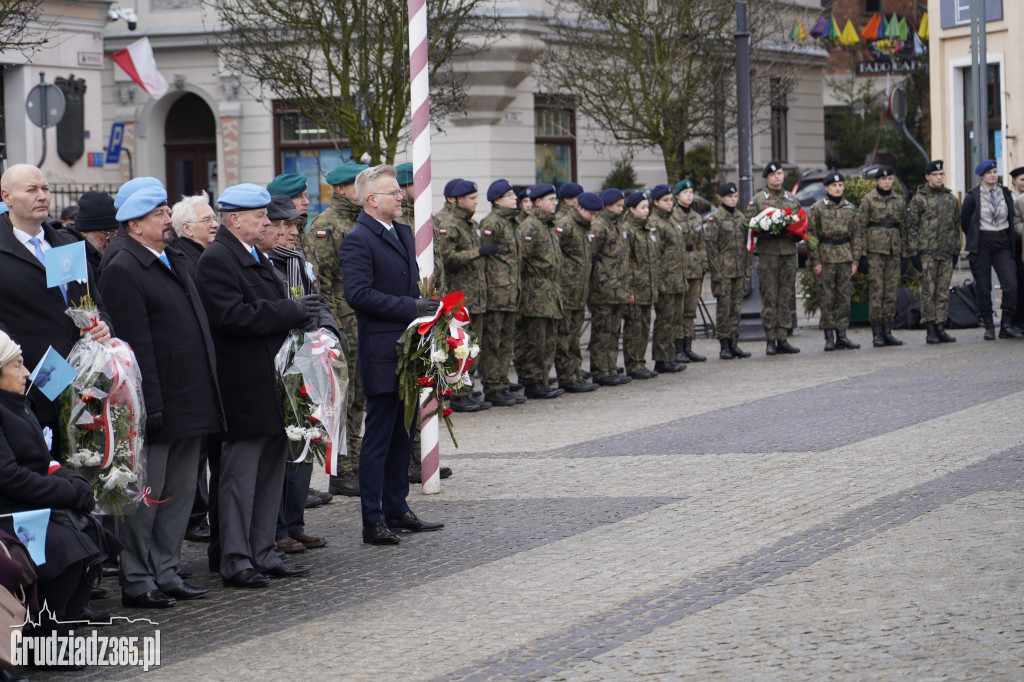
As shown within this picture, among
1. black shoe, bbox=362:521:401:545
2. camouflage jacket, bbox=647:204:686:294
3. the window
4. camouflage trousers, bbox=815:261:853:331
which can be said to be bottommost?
black shoe, bbox=362:521:401:545

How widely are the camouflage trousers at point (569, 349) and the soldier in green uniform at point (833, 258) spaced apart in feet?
12.6

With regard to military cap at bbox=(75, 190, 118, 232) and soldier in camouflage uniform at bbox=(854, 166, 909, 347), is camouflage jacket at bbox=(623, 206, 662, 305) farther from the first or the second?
military cap at bbox=(75, 190, 118, 232)

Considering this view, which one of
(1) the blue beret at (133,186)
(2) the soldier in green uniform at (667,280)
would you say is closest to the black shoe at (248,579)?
(1) the blue beret at (133,186)

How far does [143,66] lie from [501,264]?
18092 mm

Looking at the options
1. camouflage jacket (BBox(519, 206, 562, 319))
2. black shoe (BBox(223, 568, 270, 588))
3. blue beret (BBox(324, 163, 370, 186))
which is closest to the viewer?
black shoe (BBox(223, 568, 270, 588))

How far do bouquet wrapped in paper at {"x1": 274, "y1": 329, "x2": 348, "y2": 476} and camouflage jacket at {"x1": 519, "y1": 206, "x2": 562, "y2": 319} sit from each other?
7220 millimetres

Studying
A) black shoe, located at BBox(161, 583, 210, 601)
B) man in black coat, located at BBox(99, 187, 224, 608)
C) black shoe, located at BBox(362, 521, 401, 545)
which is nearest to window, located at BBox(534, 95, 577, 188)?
black shoe, located at BBox(362, 521, 401, 545)

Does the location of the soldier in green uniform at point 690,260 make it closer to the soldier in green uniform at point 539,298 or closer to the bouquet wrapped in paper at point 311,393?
the soldier in green uniform at point 539,298

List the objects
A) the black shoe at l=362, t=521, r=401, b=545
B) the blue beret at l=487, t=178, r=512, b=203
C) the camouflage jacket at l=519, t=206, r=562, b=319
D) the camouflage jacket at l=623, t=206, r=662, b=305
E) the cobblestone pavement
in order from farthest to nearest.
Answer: the camouflage jacket at l=623, t=206, r=662, b=305 < the camouflage jacket at l=519, t=206, r=562, b=319 < the blue beret at l=487, t=178, r=512, b=203 < the black shoe at l=362, t=521, r=401, b=545 < the cobblestone pavement

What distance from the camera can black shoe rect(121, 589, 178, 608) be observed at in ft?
23.7

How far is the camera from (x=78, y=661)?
6312mm

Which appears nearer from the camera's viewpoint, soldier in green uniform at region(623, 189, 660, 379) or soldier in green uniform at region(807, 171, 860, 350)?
soldier in green uniform at region(623, 189, 660, 379)

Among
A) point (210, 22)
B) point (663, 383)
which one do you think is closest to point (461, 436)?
point (663, 383)

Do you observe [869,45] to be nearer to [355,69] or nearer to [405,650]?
[355,69]
